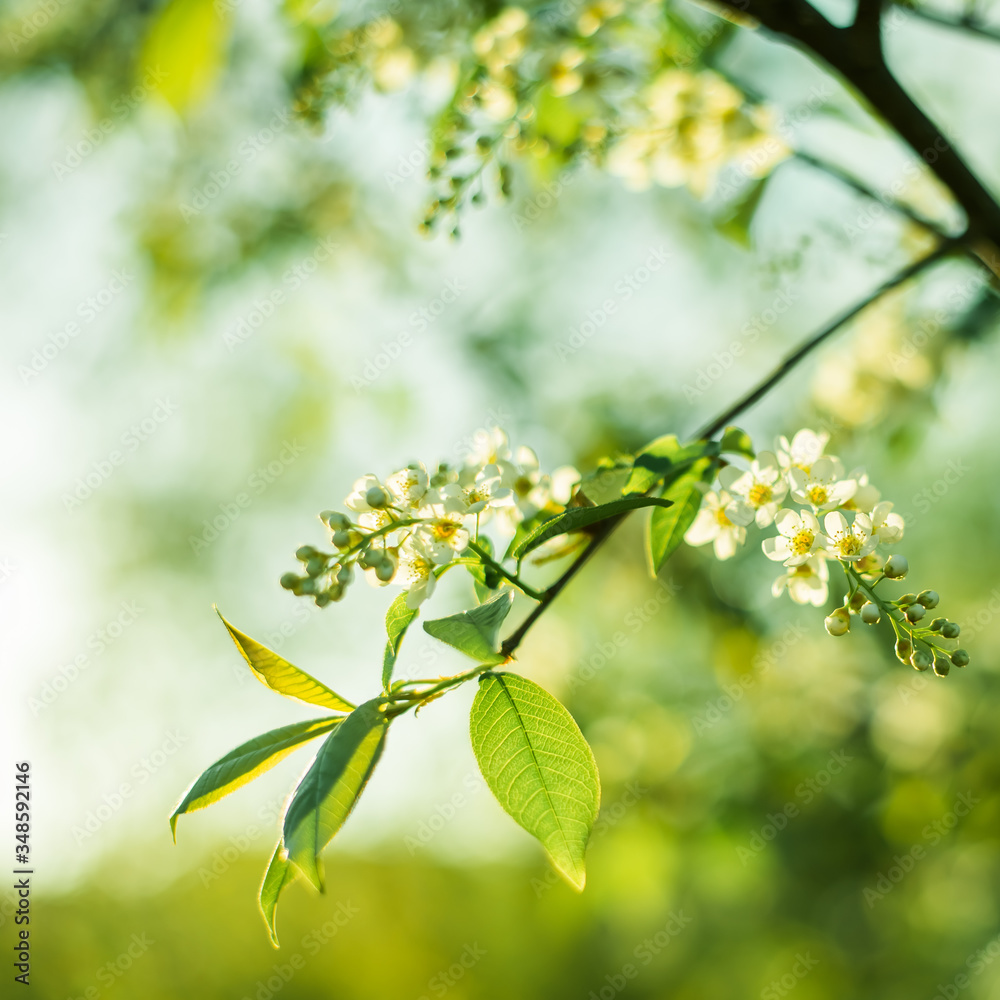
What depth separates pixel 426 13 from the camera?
1500 millimetres

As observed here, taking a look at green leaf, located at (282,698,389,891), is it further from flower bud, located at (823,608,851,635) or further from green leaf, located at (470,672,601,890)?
flower bud, located at (823,608,851,635)

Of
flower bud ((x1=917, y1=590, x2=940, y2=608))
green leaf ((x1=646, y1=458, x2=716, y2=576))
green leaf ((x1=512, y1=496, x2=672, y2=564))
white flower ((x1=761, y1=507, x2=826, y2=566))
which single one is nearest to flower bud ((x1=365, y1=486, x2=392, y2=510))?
green leaf ((x1=512, y1=496, x2=672, y2=564))

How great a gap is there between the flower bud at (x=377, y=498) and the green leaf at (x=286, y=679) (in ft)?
0.54

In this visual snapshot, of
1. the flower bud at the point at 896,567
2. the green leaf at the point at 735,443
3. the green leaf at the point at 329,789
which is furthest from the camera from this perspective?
the green leaf at the point at 735,443

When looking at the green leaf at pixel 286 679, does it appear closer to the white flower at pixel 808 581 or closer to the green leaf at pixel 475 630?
the green leaf at pixel 475 630

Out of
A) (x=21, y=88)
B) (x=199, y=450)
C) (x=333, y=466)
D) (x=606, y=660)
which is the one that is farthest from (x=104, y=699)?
(x=21, y=88)

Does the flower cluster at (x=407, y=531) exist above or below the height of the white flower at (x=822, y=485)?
above

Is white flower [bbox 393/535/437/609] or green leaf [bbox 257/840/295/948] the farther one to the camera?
white flower [bbox 393/535/437/609]

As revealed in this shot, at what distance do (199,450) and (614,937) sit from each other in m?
6.29

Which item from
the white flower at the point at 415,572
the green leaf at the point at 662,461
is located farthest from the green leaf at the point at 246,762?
the green leaf at the point at 662,461

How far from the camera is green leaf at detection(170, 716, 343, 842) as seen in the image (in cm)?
64

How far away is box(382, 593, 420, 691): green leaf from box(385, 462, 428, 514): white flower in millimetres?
90

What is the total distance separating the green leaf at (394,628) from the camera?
2.20 feet

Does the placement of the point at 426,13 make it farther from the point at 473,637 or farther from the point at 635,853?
the point at 635,853
